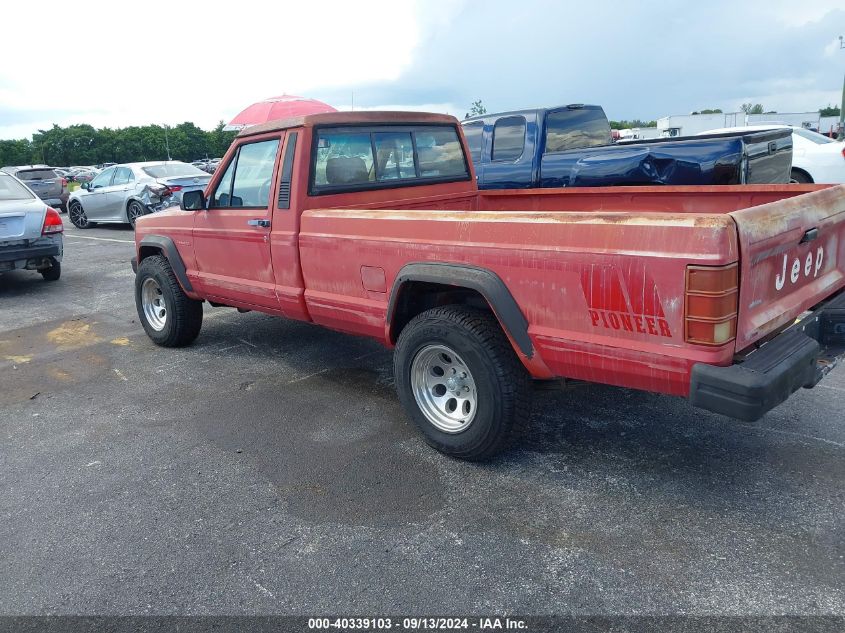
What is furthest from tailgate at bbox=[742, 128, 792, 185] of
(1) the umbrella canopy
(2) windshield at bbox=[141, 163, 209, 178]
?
(2) windshield at bbox=[141, 163, 209, 178]

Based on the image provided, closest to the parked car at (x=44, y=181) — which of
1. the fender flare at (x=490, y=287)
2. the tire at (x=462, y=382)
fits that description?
the tire at (x=462, y=382)

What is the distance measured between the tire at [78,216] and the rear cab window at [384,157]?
13.5 meters

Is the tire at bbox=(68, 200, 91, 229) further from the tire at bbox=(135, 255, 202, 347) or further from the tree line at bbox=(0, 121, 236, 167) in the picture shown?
the tree line at bbox=(0, 121, 236, 167)

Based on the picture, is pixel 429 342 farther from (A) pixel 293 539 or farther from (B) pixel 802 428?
(B) pixel 802 428

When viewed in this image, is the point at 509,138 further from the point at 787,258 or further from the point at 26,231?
the point at 787,258

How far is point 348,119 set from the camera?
4582mm

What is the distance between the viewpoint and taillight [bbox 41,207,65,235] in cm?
873

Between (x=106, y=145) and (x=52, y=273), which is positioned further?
(x=106, y=145)

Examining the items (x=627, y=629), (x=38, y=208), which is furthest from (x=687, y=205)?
(x=38, y=208)

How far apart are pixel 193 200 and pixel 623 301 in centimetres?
355

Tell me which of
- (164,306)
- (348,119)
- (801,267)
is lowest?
(164,306)

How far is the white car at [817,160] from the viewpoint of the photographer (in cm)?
1145

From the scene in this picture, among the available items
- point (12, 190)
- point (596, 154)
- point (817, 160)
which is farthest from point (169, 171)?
point (817, 160)

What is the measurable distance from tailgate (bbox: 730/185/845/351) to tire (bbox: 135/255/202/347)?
448 centimetres
